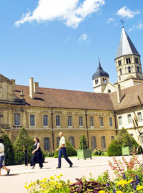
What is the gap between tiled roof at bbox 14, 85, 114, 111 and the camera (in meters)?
36.2

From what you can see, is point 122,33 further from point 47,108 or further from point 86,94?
point 47,108

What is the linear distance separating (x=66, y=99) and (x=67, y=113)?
2.97m

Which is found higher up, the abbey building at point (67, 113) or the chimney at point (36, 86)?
the chimney at point (36, 86)

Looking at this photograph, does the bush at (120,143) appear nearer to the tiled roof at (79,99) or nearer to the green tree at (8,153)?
the green tree at (8,153)

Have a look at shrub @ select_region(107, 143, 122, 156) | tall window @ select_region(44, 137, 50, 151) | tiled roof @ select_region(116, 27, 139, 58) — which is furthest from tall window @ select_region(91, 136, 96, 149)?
tiled roof @ select_region(116, 27, 139, 58)

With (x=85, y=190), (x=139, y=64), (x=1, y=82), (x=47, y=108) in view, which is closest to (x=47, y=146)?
(x=47, y=108)

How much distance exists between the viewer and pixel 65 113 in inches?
1469

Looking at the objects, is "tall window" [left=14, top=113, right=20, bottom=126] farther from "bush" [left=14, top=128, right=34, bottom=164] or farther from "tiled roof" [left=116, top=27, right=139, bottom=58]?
"tiled roof" [left=116, top=27, right=139, bottom=58]

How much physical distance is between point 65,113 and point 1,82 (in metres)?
10.0

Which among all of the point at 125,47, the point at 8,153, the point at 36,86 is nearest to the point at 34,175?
the point at 8,153

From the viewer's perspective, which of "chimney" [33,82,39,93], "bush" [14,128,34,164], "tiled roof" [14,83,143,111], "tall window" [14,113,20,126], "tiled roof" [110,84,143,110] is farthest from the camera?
"tiled roof" [110,84,143,110]

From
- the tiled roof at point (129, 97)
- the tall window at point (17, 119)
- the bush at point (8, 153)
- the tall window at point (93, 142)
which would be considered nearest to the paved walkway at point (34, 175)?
the bush at point (8, 153)

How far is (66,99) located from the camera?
3972 cm

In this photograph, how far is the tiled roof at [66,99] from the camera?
119 feet
